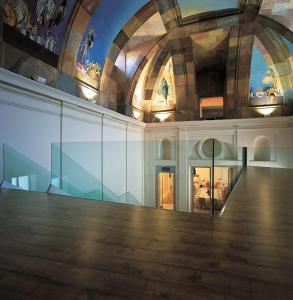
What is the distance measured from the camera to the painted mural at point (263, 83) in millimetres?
11047

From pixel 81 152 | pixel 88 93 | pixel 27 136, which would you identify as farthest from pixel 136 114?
pixel 27 136

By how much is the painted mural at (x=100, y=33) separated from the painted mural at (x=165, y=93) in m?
4.42

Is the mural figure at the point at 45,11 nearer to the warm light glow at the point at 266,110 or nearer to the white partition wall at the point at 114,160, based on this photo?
the white partition wall at the point at 114,160

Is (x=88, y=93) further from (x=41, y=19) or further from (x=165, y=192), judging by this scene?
(x=165, y=192)

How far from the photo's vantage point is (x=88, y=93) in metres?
8.43

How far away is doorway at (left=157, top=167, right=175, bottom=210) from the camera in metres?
9.42

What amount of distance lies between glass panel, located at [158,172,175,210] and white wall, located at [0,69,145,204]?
1.03 metres

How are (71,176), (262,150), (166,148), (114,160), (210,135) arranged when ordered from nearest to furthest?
(71,176), (114,160), (166,148), (262,150), (210,135)

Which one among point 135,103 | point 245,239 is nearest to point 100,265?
point 245,239

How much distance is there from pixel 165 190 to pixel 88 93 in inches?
198

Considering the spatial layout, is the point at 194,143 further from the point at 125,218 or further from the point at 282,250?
the point at 282,250

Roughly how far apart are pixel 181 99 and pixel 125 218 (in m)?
10.7

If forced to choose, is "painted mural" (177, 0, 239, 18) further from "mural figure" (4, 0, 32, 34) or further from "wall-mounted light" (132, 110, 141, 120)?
"mural figure" (4, 0, 32, 34)

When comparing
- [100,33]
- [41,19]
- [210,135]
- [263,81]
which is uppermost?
[100,33]
